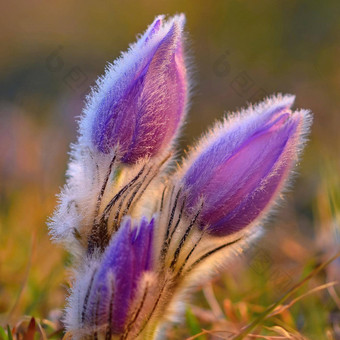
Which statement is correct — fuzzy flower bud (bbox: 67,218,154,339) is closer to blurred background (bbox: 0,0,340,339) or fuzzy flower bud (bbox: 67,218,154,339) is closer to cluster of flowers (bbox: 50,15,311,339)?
cluster of flowers (bbox: 50,15,311,339)

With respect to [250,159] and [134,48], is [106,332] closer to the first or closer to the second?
[250,159]

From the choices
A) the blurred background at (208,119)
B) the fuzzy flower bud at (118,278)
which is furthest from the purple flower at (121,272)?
the blurred background at (208,119)

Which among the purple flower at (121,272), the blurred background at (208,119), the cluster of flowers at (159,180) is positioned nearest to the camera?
the purple flower at (121,272)

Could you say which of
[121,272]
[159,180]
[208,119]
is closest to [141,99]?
[159,180]

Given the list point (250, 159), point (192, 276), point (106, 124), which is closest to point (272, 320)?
point (192, 276)

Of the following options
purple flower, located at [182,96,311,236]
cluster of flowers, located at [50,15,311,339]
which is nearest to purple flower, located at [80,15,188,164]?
cluster of flowers, located at [50,15,311,339]

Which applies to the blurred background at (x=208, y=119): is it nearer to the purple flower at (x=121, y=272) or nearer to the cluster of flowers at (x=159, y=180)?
the cluster of flowers at (x=159, y=180)
